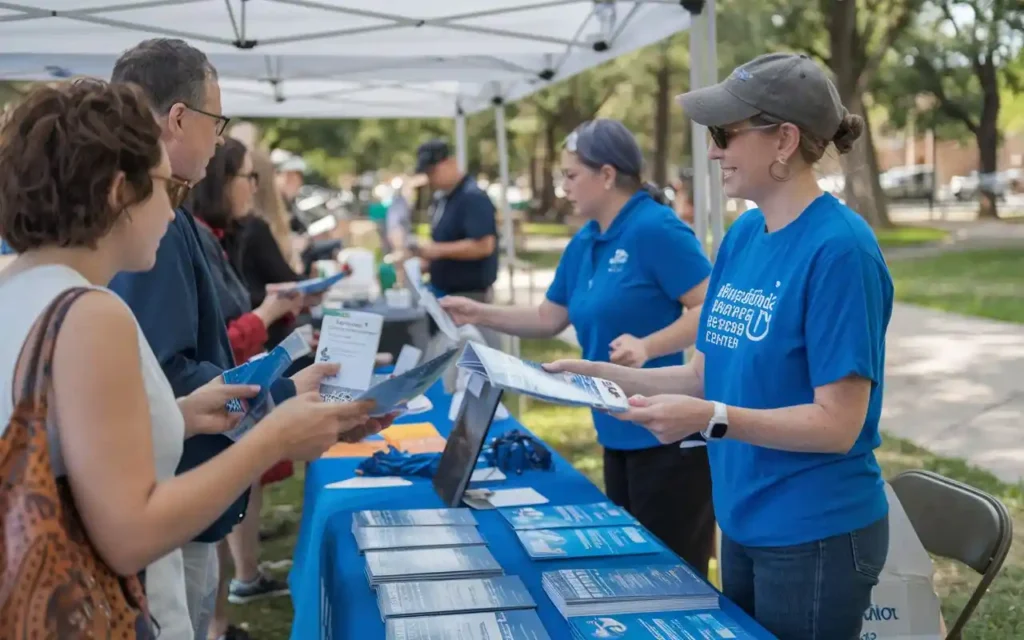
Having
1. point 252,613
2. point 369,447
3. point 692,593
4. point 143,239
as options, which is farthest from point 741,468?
point 252,613

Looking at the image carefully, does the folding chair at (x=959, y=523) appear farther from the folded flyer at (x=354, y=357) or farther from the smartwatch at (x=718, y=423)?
the folded flyer at (x=354, y=357)

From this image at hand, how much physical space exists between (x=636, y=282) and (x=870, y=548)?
3.82 ft

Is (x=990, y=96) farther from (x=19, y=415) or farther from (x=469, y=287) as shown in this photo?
(x=19, y=415)

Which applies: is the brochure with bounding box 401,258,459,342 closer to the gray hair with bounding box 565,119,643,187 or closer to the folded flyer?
the gray hair with bounding box 565,119,643,187

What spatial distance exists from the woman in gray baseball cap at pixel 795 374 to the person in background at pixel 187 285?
821 millimetres

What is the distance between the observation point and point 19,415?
1.10 metres

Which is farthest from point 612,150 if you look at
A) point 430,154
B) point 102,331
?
point 430,154

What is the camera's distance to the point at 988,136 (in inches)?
995

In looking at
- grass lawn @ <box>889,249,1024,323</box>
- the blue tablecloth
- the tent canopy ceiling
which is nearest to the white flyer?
the blue tablecloth

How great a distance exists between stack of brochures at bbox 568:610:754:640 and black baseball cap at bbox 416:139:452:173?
14.8 feet

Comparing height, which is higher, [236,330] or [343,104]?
[343,104]

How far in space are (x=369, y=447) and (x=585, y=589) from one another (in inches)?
58.7

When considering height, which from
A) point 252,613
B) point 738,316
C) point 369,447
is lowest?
point 252,613

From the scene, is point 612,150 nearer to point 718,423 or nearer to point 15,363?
point 718,423
